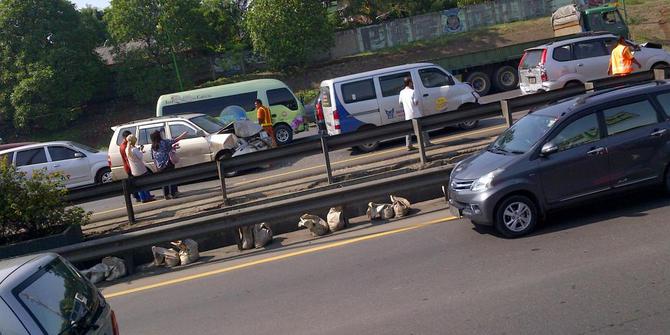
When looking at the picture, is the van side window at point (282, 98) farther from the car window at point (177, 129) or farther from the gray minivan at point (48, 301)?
the gray minivan at point (48, 301)

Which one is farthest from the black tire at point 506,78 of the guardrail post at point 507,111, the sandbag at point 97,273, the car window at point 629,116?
the sandbag at point 97,273

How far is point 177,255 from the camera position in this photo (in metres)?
9.36

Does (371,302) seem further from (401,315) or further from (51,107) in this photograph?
(51,107)

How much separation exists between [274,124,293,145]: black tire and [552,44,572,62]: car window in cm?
822

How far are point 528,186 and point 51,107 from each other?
114 ft

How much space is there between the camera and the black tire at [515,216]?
8.07m

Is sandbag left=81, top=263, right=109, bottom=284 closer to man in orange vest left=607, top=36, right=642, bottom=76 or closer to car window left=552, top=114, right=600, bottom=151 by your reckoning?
car window left=552, top=114, right=600, bottom=151

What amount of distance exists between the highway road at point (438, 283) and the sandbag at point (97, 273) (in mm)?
332

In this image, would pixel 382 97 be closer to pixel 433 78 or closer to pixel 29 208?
pixel 433 78

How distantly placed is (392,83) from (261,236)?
7.53m

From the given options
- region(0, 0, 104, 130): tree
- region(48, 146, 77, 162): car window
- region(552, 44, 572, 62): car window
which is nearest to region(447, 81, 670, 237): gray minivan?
region(552, 44, 572, 62): car window

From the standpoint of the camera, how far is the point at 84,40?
3922 cm

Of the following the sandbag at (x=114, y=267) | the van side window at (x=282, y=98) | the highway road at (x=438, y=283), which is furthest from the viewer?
the van side window at (x=282, y=98)

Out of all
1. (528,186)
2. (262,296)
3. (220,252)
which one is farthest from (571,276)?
(220,252)
